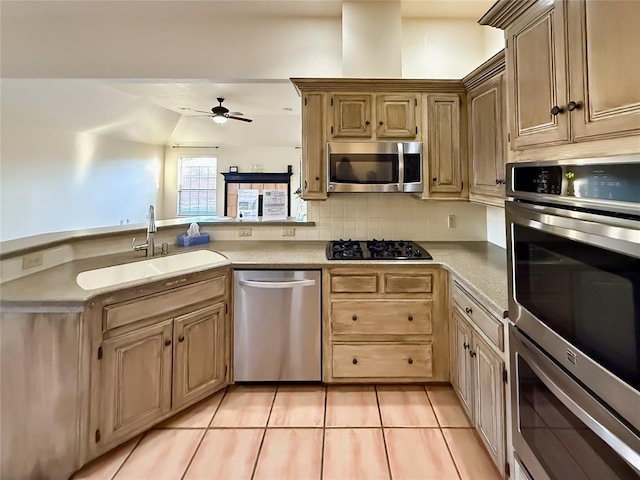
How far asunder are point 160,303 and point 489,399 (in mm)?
→ 1803

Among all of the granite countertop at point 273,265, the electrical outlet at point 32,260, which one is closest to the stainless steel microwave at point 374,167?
the granite countertop at point 273,265

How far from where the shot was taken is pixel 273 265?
237 centimetres

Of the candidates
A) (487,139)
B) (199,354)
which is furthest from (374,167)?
(199,354)

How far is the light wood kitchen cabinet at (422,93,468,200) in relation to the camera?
267 centimetres

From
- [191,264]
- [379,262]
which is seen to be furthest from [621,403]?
[191,264]

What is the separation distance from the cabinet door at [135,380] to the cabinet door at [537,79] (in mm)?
2054

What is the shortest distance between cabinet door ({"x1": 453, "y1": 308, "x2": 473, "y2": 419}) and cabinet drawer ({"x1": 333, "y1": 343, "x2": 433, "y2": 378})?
0.23 m

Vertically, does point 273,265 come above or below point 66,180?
below

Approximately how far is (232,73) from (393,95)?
1386 mm

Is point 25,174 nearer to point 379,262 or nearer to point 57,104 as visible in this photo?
point 57,104

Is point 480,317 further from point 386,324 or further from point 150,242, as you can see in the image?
point 150,242

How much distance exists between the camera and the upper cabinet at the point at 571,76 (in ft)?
2.93

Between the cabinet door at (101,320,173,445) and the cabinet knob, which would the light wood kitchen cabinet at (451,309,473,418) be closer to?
the cabinet knob

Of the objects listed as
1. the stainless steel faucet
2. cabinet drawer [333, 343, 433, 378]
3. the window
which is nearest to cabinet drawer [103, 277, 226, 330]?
the stainless steel faucet
